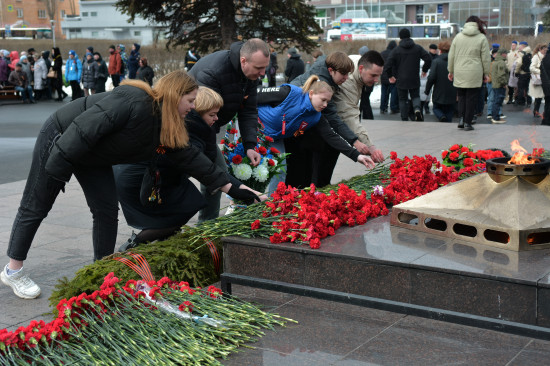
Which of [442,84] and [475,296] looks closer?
[475,296]

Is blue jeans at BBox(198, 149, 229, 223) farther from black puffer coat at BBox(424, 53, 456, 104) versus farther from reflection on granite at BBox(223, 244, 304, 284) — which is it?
black puffer coat at BBox(424, 53, 456, 104)

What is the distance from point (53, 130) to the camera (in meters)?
4.34

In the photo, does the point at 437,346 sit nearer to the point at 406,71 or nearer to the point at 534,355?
the point at 534,355


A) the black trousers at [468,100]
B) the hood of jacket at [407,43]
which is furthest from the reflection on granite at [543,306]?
the hood of jacket at [407,43]

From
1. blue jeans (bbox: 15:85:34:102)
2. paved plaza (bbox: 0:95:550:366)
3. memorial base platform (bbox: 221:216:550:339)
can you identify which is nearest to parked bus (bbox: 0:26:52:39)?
blue jeans (bbox: 15:85:34:102)

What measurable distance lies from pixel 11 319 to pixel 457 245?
2470 mm

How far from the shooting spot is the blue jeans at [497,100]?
14195mm

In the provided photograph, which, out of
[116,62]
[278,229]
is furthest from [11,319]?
[116,62]

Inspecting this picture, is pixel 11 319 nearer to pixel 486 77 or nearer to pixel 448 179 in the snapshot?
pixel 448 179

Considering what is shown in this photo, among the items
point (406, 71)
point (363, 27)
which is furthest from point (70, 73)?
point (363, 27)

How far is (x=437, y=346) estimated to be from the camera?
10.7 feet

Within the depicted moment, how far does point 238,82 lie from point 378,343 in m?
2.68

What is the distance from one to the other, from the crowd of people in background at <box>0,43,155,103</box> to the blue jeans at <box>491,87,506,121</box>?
34.3 ft

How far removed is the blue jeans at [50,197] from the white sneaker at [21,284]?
0.38 feet
